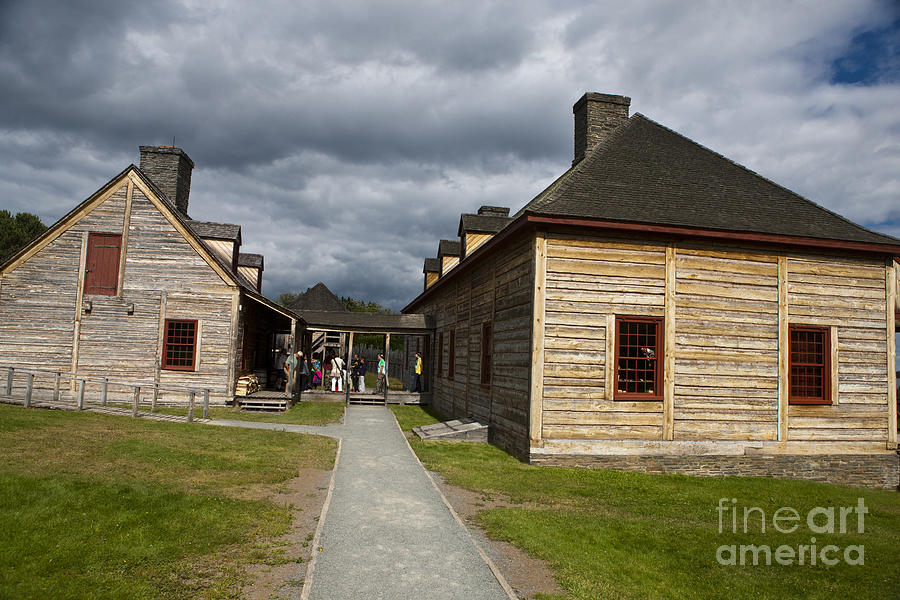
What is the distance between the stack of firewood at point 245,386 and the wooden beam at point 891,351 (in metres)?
17.8

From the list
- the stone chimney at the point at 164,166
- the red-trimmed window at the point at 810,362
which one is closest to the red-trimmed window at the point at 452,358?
the red-trimmed window at the point at 810,362

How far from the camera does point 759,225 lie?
12.2m

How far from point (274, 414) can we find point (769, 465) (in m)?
13.5

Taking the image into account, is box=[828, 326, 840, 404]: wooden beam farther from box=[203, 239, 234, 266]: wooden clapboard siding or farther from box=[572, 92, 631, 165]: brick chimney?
box=[203, 239, 234, 266]: wooden clapboard siding

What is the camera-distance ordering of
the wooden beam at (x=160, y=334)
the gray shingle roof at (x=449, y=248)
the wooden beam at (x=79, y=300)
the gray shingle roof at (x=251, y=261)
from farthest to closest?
the gray shingle roof at (x=449, y=248), the gray shingle roof at (x=251, y=261), the wooden beam at (x=160, y=334), the wooden beam at (x=79, y=300)

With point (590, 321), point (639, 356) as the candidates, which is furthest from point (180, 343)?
point (639, 356)

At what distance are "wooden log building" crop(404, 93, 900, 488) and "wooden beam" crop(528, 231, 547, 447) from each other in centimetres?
3

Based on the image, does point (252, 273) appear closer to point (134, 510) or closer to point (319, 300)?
point (134, 510)

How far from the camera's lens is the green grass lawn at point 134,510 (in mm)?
5086

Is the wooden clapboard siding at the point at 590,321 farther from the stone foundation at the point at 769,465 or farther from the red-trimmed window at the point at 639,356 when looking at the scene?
the stone foundation at the point at 769,465

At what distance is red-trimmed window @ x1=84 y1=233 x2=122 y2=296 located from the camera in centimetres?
1856

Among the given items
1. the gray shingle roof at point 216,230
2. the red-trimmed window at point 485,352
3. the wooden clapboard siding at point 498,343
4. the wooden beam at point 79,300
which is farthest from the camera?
the gray shingle roof at point 216,230

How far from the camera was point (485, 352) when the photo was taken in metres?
15.4

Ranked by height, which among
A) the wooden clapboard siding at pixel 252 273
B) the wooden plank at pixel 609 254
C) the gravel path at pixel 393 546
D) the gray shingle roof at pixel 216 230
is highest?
the gray shingle roof at pixel 216 230
